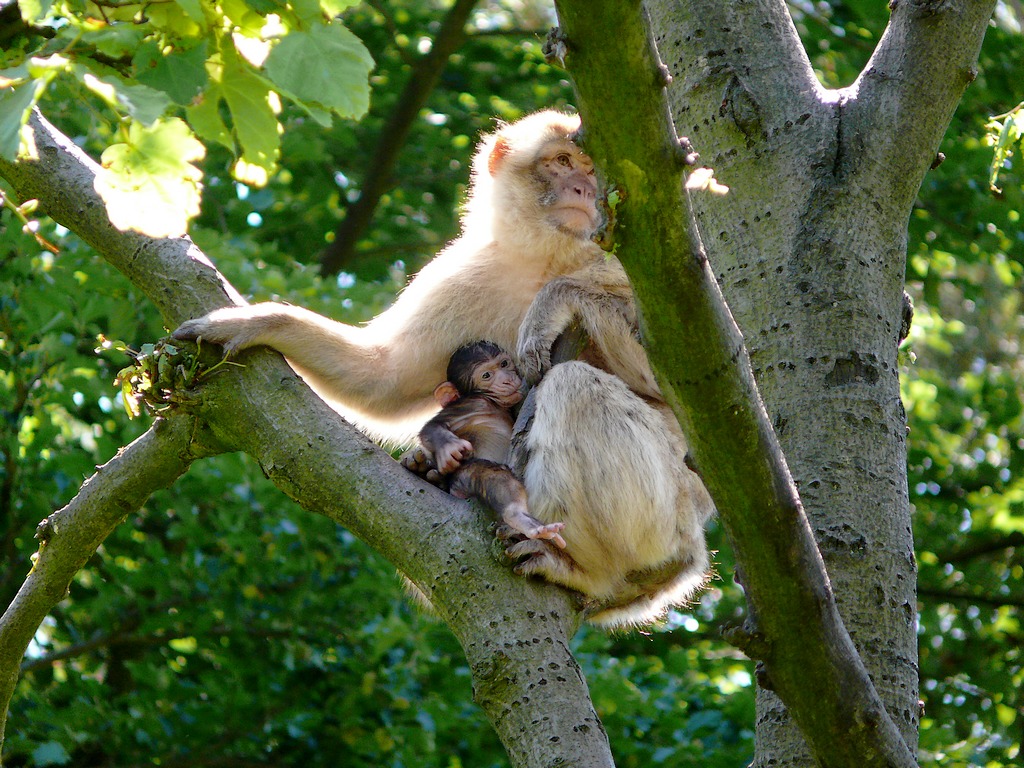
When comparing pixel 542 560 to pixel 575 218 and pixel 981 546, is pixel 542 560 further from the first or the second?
pixel 981 546

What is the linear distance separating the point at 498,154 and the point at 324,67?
2.64m

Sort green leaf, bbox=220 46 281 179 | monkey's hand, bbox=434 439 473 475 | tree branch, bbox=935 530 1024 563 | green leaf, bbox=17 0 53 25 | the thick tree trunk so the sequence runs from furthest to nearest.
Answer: tree branch, bbox=935 530 1024 563, monkey's hand, bbox=434 439 473 475, the thick tree trunk, green leaf, bbox=220 46 281 179, green leaf, bbox=17 0 53 25

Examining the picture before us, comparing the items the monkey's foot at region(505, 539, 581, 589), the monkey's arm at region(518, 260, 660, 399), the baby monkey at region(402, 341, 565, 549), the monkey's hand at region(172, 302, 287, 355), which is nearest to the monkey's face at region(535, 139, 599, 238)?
the monkey's arm at region(518, 260, 660, 399)

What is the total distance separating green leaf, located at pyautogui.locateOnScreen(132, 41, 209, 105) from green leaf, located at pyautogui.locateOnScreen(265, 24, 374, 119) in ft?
0.43

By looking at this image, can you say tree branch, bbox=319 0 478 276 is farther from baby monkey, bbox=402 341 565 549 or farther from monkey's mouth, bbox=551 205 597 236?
baby monkey, bbox=402 341 565 549

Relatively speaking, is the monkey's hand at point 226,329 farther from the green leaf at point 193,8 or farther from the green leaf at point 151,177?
the green leaf at point 193,8

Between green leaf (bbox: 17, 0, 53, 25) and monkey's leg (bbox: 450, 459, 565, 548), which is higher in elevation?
monkey's leg (bbox: 450, 459, 565, 548)

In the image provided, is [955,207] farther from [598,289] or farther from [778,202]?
[778,202]

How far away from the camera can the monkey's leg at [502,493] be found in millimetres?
2951

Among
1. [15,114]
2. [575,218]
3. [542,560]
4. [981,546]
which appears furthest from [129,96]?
[981,546]

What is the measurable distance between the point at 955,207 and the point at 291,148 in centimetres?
430

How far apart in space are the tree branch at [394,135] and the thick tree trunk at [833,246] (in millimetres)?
5507

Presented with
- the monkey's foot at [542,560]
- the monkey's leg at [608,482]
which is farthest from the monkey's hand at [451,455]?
the monkey's foot at [542,560]

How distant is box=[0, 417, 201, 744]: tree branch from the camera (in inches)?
121
